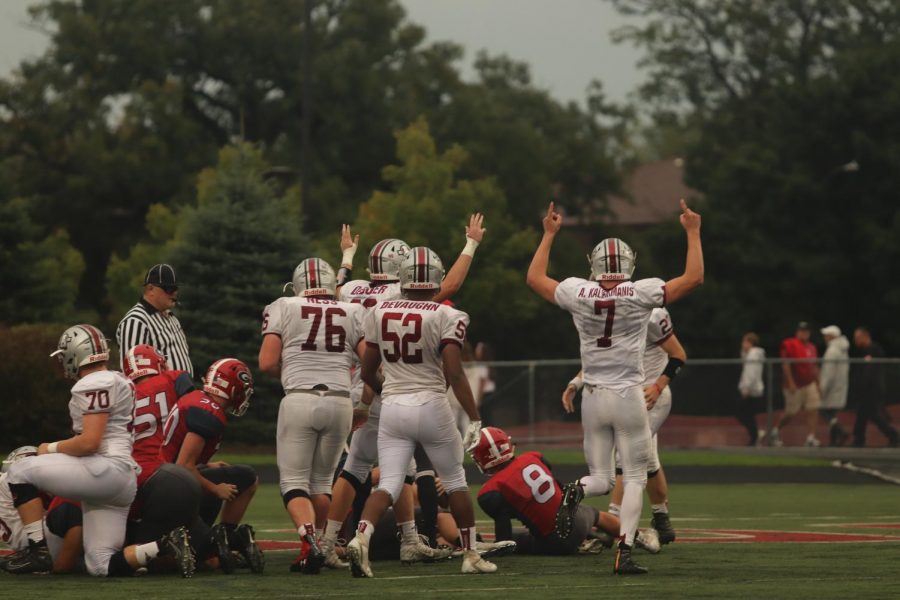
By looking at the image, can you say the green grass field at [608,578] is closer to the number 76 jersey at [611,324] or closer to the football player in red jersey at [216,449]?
the football player in red jersey at [216,449]

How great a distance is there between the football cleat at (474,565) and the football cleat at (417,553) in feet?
2.97

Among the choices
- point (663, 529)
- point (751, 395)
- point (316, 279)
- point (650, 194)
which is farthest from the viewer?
point (650, 194)

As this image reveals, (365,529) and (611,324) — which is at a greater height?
(611,324)

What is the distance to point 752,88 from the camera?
6253 cm

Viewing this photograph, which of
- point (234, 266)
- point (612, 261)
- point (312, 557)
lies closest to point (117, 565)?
point (312, 557)

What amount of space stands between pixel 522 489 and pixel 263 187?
63.7 feet

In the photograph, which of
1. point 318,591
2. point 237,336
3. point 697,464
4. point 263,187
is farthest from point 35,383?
point 318,591

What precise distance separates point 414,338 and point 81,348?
81.3 inches

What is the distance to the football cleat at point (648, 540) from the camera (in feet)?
40.4

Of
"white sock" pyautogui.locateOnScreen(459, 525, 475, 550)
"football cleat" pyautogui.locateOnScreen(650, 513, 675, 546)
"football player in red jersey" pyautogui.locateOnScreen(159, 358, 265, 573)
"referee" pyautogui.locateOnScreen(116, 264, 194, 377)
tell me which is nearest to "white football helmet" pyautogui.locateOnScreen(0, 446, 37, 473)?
"football player in red jersey" pyautogui.locateOnScreen(159, 358, 265, 573)

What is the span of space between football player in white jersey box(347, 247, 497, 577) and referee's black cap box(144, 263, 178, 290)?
6.49 ft

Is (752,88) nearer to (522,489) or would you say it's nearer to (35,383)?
(35,383)

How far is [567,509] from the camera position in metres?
11.4

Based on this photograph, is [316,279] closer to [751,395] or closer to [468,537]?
[468,537]
